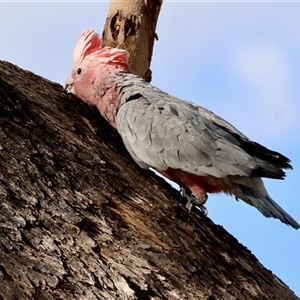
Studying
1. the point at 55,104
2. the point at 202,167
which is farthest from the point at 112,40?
the point at 202,167

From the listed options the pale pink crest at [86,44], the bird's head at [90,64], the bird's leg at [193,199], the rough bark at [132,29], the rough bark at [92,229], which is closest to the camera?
the rough bark at [92,229]

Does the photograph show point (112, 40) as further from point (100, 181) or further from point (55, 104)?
point (100, 181)

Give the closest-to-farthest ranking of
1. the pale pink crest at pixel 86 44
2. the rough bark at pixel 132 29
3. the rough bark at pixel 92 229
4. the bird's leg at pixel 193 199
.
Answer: the rough bark at pixel 92 229, the bird's leg at pixel 193 199, the pale pink crest at pixel 86 44, the rough bark at pixel 132 29

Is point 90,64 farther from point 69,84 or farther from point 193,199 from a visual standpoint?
point 193,199

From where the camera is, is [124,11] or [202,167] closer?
[202,167]

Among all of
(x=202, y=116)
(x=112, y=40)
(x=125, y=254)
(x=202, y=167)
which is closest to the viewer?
(x=125, y=254)

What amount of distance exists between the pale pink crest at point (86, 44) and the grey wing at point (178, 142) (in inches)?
30.6

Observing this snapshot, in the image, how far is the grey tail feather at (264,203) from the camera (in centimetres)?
290

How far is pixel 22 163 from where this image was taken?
2441 mm

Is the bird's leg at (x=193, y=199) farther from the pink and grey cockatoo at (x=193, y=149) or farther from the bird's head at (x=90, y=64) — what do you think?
the bird's head at (x=90, y=64)

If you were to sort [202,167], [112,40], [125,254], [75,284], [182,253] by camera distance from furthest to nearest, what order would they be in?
[112,40] < [202,167] < [182,253] < [125,254] < [75,284]

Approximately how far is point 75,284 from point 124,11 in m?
2.68

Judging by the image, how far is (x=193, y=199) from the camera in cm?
297

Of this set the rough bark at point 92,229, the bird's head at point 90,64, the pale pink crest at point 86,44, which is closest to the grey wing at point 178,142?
the rough bark at point 92,229
